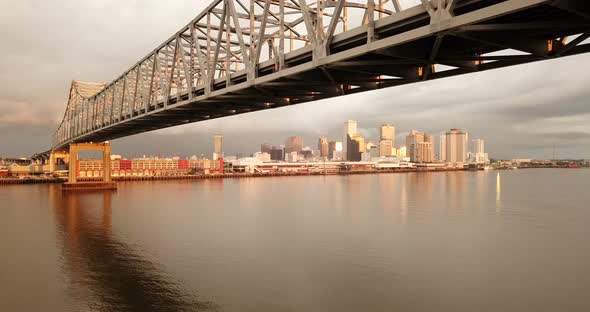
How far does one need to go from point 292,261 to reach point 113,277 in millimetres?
11446

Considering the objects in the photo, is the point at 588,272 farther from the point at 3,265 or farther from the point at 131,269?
the point at 3,265

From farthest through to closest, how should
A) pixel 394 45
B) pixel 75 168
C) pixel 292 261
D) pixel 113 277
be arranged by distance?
pixel 75 168 → pixel 292 261 → pixel 113 277 → pixel 394 45

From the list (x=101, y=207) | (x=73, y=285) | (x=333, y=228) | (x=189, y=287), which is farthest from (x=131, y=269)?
(x=101, y=207)

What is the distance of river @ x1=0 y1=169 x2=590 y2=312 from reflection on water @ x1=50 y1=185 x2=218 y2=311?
92 millimetres

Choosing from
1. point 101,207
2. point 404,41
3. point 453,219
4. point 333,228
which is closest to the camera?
point 404,41

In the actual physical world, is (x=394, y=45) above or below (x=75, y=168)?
above

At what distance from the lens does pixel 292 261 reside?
27734mm

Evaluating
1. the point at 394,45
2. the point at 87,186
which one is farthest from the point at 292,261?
the point at 87,186

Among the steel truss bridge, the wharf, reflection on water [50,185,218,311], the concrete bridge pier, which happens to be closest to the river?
reflection on water [50,185,218,311]

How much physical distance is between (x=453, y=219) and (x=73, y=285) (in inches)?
1570

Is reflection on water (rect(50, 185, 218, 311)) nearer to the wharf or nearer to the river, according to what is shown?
the river

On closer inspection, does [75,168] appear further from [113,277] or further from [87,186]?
[113,277]

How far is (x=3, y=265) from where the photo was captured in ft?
87.1

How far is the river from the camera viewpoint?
67.6ft
